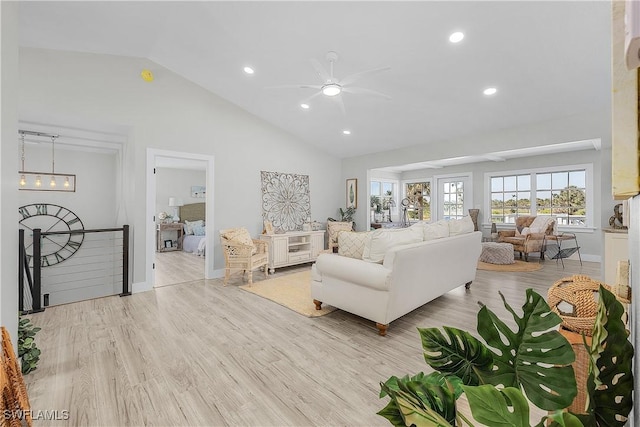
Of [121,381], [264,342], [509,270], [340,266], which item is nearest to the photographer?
[121,381]

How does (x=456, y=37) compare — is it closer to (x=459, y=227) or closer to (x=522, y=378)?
(x=459, y=227)

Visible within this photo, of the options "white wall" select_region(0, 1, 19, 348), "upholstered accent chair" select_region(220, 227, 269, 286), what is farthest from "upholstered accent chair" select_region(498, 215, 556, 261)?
"white wall" select_region(0, 1, 19, 348)

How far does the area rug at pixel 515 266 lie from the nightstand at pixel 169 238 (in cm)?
759

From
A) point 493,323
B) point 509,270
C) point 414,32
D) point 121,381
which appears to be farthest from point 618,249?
point 121,381

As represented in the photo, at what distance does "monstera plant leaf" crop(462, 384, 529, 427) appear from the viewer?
45 centimetres

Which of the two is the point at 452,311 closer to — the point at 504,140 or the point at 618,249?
the point at 618,249

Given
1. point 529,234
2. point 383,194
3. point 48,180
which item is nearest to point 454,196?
point 383,194

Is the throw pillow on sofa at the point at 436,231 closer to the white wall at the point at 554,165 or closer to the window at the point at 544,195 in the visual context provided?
the white wall at the point at 554,165

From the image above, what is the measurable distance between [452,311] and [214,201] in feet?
13.0

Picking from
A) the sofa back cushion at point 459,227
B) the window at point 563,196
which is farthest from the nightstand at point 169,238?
the window at point 563,196

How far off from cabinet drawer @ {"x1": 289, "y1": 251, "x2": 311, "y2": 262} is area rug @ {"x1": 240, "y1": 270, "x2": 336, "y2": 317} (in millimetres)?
482

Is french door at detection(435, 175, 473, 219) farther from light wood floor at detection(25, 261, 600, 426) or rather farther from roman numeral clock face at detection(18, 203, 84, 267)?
roman numeral clock face at detection(18, 203, 84, 267)

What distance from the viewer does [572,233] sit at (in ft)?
21.1

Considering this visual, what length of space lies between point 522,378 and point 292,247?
5397 mm
